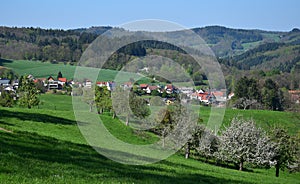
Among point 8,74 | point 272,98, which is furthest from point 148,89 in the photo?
point 8,74

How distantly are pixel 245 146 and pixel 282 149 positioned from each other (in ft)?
21.0

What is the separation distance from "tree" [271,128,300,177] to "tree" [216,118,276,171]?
2.22 meters

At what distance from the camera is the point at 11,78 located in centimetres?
15075

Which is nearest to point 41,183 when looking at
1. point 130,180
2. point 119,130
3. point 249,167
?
point 130,180

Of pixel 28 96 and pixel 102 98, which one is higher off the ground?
pixel 102 98

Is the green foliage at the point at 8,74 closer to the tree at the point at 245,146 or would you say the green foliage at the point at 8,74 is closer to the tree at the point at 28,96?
the tree at the point at 28,96

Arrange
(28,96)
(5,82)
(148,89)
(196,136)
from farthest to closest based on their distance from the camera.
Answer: (5,82), (28,96), (148,89), (196,136)

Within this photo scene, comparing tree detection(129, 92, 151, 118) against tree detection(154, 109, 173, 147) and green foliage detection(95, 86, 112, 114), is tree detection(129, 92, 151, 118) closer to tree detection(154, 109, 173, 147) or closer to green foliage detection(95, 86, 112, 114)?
tree detection(154, 109, 173, 147)

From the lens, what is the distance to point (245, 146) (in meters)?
44.0

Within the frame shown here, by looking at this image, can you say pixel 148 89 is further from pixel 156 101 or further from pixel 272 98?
pixel 272 98

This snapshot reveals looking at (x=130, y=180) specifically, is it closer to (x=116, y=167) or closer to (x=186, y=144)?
(x=116, y=167)

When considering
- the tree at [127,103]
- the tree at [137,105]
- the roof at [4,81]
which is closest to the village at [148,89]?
the roof at [4,81]

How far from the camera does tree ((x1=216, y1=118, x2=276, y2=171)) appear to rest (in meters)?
43.8

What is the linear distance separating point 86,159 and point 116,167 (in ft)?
5.00
